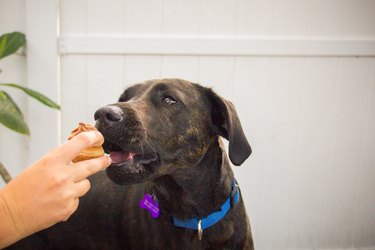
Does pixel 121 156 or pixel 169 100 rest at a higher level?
pixel 169 100

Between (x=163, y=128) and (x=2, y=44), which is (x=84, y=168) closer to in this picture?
(x=163, y=128)

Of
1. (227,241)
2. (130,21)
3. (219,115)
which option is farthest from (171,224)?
(130,21)

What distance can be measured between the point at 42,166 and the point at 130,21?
199 centimetres

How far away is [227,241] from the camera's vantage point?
1.73 metres

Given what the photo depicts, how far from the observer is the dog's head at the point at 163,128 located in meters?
1.40

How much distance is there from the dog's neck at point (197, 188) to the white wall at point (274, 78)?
114 cm

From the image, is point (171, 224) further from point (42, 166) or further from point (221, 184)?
point (42, 166)

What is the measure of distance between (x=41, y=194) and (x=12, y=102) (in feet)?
5.25

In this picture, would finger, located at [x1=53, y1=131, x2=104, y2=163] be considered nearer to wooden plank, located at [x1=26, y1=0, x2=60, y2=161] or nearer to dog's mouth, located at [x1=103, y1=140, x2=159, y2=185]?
dog's mouth, located at [x1=103, y1=140, x2=159, y2=185]

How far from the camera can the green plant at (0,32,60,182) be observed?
6.79 feet

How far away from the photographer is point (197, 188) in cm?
176

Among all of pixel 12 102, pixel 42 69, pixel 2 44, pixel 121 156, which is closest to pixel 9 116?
pixel 12 102

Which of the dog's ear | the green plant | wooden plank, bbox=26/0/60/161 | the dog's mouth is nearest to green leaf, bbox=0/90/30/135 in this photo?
the green plant

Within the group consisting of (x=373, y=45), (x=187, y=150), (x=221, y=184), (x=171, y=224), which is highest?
(x=373, y=45)
